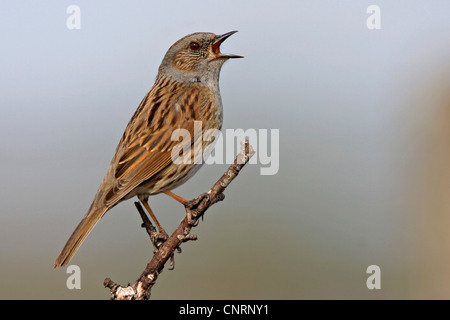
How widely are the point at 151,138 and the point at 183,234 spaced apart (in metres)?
1.47

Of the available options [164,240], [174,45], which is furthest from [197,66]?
[164,240]

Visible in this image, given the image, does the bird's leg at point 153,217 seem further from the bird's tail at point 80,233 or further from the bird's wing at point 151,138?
the bird's tail at point 80,233

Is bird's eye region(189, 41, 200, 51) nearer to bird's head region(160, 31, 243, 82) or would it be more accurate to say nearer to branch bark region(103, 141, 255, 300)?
bird's head region(160, 31, 243, 82)

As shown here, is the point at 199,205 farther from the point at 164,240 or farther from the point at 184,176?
the point at 184,176

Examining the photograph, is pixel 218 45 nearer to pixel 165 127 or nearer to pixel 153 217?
pixel 165 127

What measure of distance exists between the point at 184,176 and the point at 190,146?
0.95ft

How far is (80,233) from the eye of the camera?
497 centimetres

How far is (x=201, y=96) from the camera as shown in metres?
6.06

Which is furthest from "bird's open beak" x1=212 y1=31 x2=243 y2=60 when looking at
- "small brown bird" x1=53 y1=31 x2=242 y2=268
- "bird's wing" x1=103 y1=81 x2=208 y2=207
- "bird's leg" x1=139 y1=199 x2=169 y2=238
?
"bird's leg" x1=139 y1=199 x2=169 y2=238

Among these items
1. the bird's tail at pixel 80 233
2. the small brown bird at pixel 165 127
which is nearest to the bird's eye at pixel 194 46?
the small brown bird at pixel 165 127

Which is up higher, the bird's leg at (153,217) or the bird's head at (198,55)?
the bird's head at (198,55)

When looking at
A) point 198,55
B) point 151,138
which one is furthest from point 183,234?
point 198,55

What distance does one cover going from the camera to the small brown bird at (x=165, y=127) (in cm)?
523

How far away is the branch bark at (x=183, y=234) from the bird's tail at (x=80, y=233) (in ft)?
2.47
